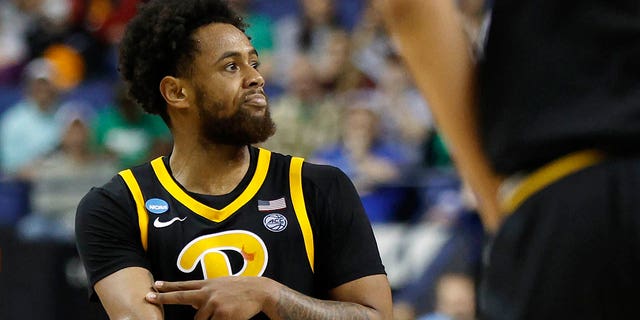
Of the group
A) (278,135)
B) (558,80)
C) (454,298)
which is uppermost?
(558,80)

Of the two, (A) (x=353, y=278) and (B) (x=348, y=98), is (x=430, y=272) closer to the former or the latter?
(B) (x=348, y=98)

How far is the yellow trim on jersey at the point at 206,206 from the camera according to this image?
3.84m

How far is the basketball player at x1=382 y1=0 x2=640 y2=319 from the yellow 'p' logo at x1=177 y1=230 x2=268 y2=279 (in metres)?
1.91

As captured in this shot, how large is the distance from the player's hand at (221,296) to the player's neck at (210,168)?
506 millimetres

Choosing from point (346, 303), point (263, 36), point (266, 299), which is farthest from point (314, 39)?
point (266, 299)

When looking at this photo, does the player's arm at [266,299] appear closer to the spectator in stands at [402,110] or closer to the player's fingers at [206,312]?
the player's fingers at [206,312]

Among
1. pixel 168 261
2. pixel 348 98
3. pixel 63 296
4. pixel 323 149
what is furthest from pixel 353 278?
pixel 348 98

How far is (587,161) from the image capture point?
72.6 inches

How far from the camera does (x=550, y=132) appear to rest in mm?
1840

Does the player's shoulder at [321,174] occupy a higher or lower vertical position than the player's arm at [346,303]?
higher

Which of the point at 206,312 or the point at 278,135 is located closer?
the point at 206,312

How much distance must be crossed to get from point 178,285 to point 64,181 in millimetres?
5084

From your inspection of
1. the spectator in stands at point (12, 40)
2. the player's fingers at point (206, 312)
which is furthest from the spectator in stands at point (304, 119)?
the player's fingers at point (206, 312)

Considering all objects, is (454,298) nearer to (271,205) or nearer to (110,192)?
(271,205)
